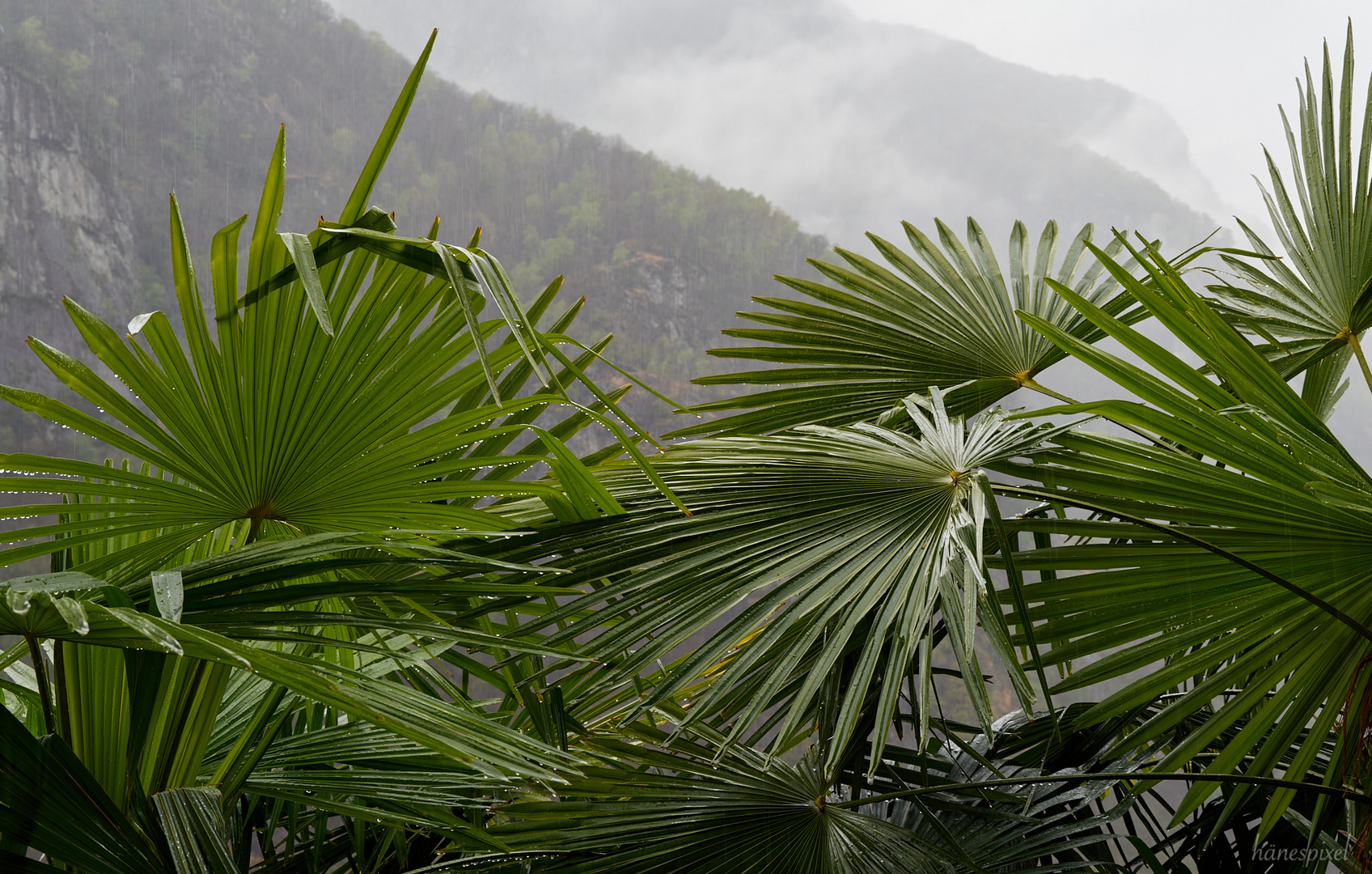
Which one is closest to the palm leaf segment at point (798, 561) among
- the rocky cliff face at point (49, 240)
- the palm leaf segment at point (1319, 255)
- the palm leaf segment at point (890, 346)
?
the palm leaf segment at point (890, 346)

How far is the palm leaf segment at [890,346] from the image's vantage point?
1.05m

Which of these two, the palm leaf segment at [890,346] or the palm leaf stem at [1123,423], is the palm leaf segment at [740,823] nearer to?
the palm leaf stem at [1123,423]

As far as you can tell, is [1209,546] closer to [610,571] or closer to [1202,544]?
[1202,544]

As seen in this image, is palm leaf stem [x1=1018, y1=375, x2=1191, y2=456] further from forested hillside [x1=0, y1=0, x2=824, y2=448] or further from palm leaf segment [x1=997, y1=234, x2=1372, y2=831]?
forested hillside [x1=0, y1=0, x2=824, y2=448]

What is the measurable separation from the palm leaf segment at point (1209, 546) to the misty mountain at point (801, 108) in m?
33.3

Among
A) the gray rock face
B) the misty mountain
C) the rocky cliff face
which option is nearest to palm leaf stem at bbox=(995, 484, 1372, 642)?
the rocky cliff face

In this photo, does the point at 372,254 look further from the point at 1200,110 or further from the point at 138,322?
the point at 1200,110

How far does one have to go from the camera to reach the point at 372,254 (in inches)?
26.2

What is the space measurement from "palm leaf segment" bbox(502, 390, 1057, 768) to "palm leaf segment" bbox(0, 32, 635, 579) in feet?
0.28

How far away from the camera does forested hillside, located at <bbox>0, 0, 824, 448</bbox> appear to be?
20.0 meters

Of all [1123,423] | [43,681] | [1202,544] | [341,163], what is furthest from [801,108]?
[43,681]

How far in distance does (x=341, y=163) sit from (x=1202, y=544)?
28186mm

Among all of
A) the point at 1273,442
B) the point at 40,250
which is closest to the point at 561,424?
the point at 1273,442

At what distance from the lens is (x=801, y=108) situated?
3888 cm
